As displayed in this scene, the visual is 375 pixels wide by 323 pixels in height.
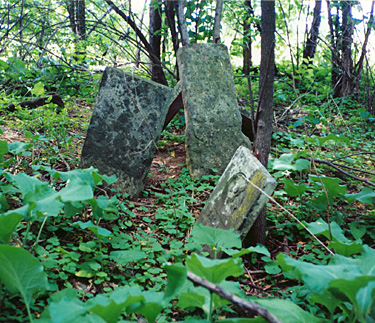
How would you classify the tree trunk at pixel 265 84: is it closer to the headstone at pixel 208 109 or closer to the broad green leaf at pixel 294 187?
the broad green leaf at pixel 294 187

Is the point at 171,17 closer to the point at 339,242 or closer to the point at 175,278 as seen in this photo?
the point at 339,242

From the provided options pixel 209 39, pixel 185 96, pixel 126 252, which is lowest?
pixel 126 252

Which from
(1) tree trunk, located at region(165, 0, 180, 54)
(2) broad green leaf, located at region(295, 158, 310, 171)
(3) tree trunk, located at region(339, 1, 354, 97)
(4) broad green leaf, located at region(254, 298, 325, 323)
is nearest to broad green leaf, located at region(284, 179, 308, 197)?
(2) broad green leaf, located at region(295, 158, 310, 171)

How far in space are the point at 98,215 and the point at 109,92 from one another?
139 cm

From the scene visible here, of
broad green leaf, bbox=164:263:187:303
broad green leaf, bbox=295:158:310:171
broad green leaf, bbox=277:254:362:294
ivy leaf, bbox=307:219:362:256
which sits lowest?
ivy leaf, bbox=307:219:362:256

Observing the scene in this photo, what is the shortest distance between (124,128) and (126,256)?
1.43 meters

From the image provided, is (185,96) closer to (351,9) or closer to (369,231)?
(369,231)

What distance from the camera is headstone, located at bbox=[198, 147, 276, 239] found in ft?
7.00

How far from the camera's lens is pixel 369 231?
2506 millimetres

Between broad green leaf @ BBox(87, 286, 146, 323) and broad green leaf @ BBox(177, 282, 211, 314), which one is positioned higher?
broad green leaf @ BBox(87, 286, 146, 323)

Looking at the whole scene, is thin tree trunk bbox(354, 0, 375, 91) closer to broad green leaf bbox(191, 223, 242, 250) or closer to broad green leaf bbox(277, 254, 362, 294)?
broad green leaf bbox(191, 223, 242, 250)

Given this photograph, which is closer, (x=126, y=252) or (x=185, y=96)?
(x=126, y=252)

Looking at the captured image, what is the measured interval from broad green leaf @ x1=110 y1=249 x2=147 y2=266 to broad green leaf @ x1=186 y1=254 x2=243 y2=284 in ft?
2.09

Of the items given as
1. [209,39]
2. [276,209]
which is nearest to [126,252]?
[276,209]
